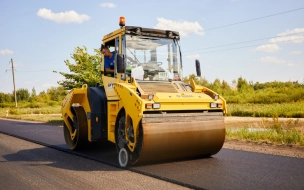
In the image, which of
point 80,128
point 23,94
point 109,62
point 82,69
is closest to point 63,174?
point 80,128

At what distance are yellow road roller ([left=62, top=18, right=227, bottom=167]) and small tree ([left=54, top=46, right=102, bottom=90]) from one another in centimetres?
1156

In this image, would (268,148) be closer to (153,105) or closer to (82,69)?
(153,105)

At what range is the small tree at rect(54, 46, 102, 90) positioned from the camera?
2016 cm

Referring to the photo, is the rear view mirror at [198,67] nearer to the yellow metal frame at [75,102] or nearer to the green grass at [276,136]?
the yellow metal frame at [75,102]

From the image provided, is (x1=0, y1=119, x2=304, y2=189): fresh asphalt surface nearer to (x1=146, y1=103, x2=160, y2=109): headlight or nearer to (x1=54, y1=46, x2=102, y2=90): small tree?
(x1=146, y1=103, x2=160, y2=109): headlight

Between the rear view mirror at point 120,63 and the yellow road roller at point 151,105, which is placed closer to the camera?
the yellow road roller at point 151,105

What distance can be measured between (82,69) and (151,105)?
15231mm

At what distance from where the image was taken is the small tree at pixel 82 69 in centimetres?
2016

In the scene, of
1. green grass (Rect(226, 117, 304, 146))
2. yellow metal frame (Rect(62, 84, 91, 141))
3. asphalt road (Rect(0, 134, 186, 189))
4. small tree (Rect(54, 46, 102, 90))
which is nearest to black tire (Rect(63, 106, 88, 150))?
yellow metal frame (Rect(62, 84, 91, 141))

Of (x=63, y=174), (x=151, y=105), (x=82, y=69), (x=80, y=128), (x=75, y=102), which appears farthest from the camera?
(x=82, y=69)

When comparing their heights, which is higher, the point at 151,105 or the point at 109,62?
the point at 109,62

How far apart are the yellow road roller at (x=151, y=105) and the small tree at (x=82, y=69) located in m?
11.6

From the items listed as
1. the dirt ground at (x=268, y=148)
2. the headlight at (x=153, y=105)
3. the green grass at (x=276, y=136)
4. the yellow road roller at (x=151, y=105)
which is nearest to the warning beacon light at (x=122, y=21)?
the yellow road roller at (x=151, y=105)

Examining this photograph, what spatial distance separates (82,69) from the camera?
68.4 ft
